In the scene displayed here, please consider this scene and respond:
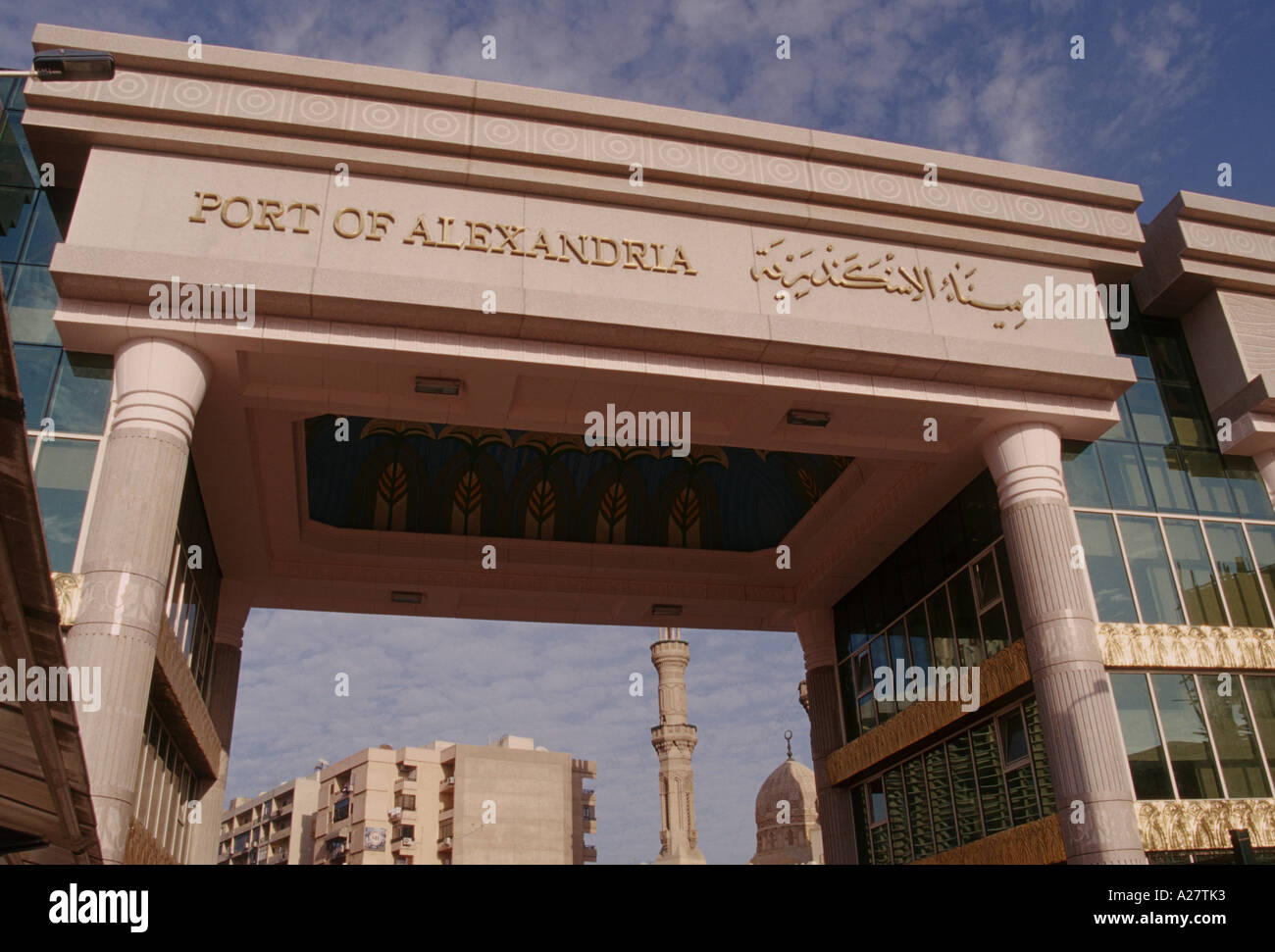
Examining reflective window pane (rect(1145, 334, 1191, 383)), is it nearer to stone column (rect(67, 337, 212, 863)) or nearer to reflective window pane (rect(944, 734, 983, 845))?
reflective window pane (rect(944, 734, 983, 845))

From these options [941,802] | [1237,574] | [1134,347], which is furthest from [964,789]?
[1134,347]

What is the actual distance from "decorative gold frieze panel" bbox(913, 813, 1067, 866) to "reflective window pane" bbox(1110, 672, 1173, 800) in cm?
134

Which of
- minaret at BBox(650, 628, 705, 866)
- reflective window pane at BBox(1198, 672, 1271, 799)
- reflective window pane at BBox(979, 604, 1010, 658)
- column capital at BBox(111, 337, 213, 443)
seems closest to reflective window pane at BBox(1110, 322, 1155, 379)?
reflective window pane at BBox(979, 604, 1010, 658)

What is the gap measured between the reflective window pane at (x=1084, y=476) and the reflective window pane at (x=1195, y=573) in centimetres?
133

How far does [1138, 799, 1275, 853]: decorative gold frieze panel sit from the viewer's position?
49.6 feet

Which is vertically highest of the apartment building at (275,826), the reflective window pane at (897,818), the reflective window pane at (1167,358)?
the apartment building at (275,826)

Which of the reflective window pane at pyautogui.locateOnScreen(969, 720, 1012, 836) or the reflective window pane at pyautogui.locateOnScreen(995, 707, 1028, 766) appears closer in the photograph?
the reflective window pane at pyautogui.locateOnScreen(995, 707, 1028, 766)

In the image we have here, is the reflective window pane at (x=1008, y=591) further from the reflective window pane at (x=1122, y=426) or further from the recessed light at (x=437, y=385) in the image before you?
the recessed light at (x=437, y=385)

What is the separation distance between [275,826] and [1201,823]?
278ft

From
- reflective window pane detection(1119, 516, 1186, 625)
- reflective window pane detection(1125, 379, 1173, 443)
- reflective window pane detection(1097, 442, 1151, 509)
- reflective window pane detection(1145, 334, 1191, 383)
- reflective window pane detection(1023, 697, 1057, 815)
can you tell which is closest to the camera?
reflective window pane detection(1023, 697, 1057, 815)

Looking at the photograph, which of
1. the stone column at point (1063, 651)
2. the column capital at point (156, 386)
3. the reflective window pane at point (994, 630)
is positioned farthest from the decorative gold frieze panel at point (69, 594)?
the reflective window pane at point (994, 630)

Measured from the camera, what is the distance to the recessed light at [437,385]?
15898mm
